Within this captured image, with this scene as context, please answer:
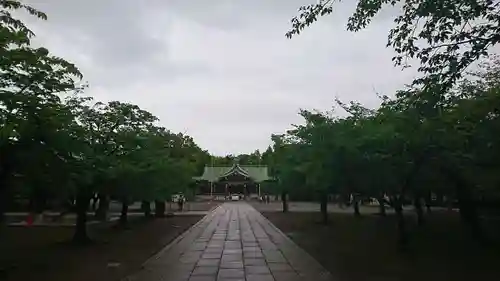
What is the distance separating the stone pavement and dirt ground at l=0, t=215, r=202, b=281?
1.96ft

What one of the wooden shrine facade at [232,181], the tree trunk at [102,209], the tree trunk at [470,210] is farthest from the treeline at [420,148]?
the wooden shrine facade at [232,181]

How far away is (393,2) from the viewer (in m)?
7.07

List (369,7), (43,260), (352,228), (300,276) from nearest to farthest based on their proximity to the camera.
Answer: (369,7)
(300,276)
(43,260)
(352,228)

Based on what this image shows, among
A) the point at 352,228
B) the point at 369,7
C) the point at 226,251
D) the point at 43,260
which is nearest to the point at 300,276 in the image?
the point at 226,251

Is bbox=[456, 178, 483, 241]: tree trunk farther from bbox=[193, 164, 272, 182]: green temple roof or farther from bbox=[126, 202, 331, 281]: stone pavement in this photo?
bbox=[193, 164, 272, 182]: green temple roof

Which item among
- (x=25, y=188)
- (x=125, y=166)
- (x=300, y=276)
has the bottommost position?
(x=300, y=276)

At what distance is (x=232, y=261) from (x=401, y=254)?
4402 mm

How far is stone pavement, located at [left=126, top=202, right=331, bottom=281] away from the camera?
10.5 meters

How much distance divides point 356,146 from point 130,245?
7.41m

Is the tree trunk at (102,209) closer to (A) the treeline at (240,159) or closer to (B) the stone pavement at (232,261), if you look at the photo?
(B) the stone pavement at (232,261)

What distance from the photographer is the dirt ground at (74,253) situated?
35.8 feet

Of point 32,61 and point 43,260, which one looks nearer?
point 32,61

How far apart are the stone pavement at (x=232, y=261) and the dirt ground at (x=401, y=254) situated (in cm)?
58

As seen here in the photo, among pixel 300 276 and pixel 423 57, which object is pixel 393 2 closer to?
pixel 423 57
